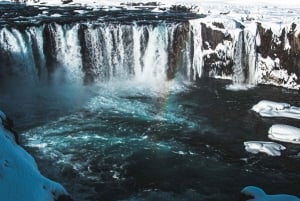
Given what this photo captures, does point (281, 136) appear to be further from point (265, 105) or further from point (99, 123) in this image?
point (99, 123)

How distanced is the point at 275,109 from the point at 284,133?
2885 mm

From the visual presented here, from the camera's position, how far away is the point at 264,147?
1556 cm

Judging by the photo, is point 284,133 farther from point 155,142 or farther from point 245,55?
point 245,55

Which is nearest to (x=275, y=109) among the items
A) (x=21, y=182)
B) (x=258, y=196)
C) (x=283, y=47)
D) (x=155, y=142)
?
(x=283, y=47)

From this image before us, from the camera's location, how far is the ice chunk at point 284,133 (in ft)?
53.6

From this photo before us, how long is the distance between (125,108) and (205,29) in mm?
7706

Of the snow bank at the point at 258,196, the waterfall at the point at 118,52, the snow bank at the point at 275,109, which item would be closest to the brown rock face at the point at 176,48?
the waterfall at the point at 118,52

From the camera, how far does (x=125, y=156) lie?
1490cm

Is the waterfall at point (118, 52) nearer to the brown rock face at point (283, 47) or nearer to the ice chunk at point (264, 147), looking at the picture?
the brown rock face at point (283, 47)

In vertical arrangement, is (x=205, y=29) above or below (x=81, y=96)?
above

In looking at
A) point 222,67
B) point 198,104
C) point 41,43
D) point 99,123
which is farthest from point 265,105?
point 41,43

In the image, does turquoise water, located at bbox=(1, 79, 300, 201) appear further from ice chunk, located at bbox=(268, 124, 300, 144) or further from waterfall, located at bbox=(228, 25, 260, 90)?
waterfall, located at bbox=(228, 25, 260, 90)

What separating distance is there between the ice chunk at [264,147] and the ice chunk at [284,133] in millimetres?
700

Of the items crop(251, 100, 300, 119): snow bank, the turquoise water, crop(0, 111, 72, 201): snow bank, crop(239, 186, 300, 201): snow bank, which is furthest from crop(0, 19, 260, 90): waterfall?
crop(239, 186, 300, 201): snow bank
